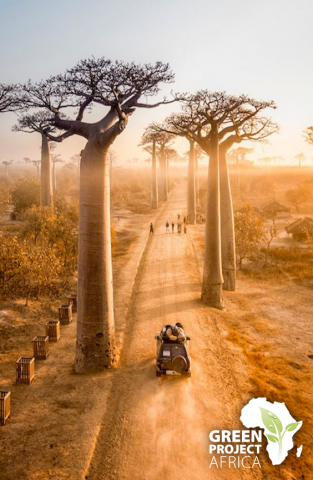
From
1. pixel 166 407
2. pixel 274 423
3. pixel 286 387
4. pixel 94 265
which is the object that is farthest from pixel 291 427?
pixel 94 265

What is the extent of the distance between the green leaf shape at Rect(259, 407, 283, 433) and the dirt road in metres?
0.55

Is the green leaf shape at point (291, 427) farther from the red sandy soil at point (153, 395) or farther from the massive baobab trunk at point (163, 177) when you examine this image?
the massive baobab trunk at point (163, 177)

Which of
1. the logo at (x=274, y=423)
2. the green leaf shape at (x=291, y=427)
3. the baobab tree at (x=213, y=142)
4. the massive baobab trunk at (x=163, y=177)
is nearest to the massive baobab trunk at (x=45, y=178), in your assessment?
the baobab tree at (x=213, y=142)

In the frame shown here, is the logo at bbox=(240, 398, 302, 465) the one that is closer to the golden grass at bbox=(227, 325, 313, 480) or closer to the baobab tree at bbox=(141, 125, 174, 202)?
the golden grass at bbox=(227, 325, 313, 480)

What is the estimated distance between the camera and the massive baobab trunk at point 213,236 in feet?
45.3

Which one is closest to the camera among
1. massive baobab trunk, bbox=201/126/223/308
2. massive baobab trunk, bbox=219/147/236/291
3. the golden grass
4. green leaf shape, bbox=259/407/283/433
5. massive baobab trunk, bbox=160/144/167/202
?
the golden grass

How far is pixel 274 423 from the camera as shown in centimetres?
697

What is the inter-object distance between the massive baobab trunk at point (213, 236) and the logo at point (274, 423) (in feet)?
21.2

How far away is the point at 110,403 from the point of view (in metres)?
7.44

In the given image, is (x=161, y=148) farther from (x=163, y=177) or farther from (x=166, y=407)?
(x=166, y=407)

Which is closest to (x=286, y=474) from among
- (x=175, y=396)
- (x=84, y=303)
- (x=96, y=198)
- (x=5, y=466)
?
(x=175, y=396)

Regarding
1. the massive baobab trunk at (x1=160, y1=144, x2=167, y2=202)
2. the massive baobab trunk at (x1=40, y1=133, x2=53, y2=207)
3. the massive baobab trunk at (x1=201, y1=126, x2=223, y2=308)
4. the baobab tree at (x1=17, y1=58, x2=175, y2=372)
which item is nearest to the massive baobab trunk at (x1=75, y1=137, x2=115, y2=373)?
the baobab tree at (x1=17, y1=58, x2=175, y2=372)

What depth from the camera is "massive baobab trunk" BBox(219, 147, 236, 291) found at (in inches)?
615

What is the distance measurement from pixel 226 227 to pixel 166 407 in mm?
10310
